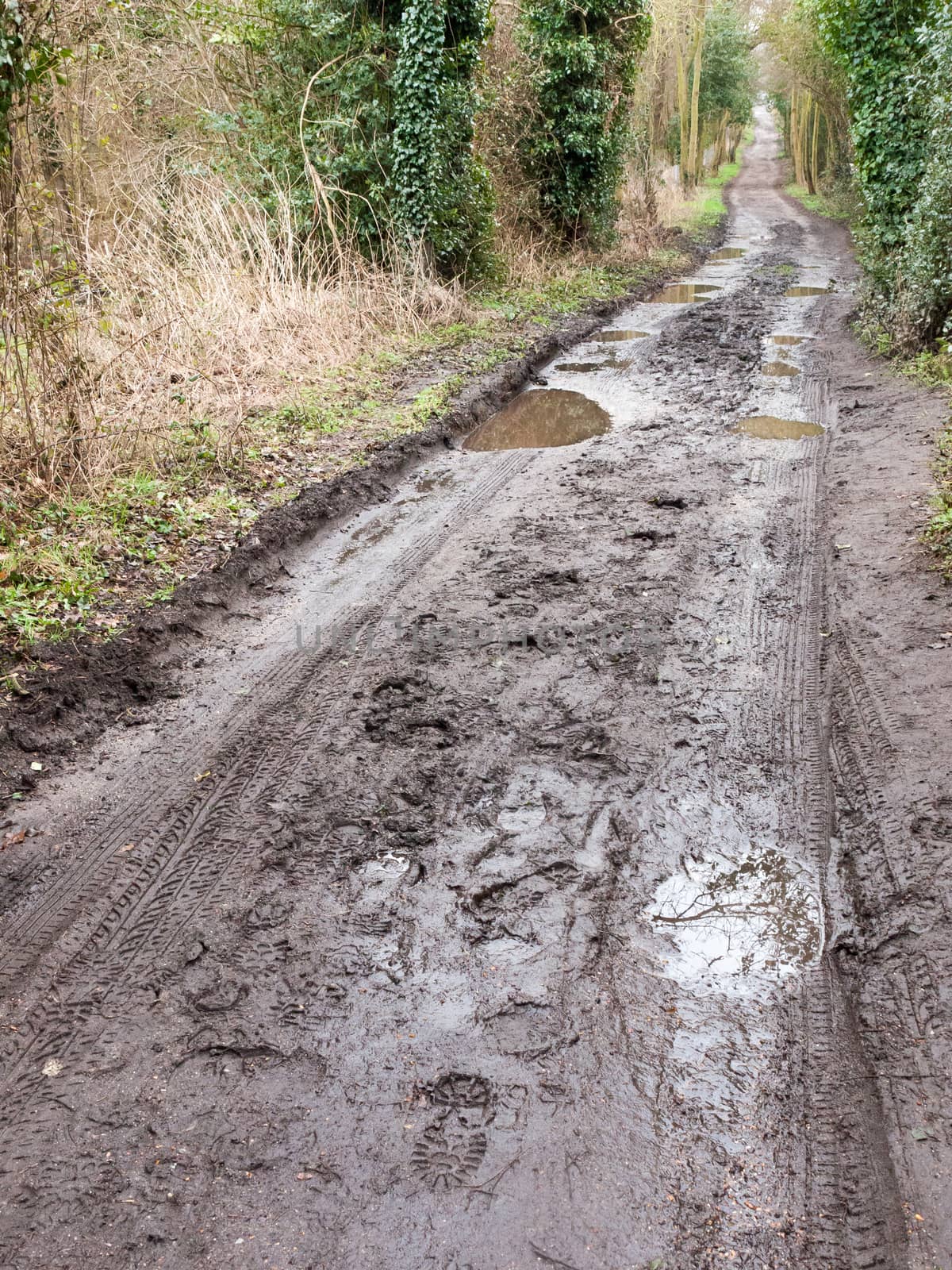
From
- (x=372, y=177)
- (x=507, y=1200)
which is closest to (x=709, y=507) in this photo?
(x=507, y=1200)

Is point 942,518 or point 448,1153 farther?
point 942,518

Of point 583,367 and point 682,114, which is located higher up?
point 682,114

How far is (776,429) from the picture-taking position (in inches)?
312

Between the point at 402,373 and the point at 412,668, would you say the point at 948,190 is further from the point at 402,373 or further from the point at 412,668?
the point at 412,668

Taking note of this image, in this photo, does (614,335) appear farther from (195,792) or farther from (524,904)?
(524,904)

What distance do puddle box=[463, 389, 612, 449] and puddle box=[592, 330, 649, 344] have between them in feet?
9.27

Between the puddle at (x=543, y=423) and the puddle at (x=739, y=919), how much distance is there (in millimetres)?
5308

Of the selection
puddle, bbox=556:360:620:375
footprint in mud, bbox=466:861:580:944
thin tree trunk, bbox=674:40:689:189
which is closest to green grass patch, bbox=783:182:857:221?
thin tree trunk, bbox=674:40:689:189

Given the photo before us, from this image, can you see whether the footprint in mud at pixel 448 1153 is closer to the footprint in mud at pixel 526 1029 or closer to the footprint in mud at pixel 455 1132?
the footprint in mud at pixel 455 1132

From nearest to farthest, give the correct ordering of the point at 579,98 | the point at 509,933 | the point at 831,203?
the point at 509,933 → the point at 579,98 → the point at 831,203

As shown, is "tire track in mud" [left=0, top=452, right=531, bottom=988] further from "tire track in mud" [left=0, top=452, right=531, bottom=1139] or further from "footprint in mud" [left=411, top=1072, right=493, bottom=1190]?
"footprint in mud" [left=411, top=1072, right=493, bottom=1190]

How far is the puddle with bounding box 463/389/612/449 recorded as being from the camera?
798 cm

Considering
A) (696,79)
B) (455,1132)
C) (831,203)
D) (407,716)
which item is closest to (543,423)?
(407,716)

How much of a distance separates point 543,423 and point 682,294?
332 inches
